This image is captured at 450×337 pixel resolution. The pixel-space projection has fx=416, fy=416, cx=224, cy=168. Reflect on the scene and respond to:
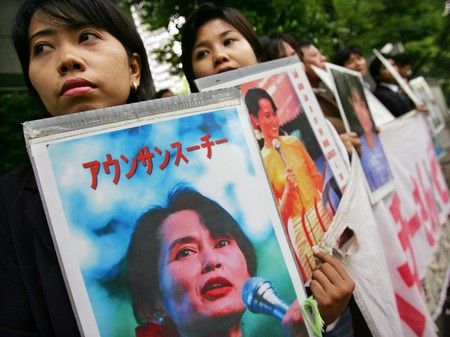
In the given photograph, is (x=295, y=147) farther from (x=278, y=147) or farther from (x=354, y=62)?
(x=354, y=62)

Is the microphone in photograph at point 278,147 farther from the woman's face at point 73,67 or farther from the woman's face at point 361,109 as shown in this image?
the woman's face at point 361,109

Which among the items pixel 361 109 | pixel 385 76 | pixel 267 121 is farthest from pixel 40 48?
pixel 385 76

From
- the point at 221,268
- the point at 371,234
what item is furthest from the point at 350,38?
the point at 221,268

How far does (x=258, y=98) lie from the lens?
43.8 inches

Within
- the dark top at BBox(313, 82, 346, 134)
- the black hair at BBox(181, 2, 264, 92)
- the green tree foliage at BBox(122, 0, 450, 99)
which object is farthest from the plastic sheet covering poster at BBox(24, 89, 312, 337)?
the green tree foliage at BBox(122, 0, 450, 99)

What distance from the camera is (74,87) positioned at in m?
0.85

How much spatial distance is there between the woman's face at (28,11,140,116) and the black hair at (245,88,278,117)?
1.04 feet

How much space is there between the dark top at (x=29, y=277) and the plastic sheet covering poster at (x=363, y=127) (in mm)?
1215

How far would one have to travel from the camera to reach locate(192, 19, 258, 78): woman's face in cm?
144

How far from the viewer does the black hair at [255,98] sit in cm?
107

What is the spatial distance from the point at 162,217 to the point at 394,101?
3.05 metres

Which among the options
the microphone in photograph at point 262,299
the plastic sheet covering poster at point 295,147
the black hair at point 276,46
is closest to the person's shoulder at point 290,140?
the plastic sheet covering poster at point 295,147

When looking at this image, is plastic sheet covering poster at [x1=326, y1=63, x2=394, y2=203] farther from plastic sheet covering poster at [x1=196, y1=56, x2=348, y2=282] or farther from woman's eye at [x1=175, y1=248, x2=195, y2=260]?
woman's eye at [x1=175, y1=248, x2=195, y2=260]

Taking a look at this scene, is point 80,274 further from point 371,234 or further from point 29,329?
point 371,234
